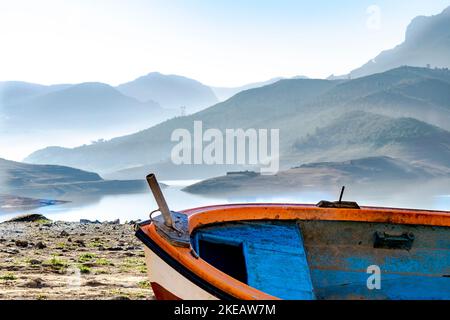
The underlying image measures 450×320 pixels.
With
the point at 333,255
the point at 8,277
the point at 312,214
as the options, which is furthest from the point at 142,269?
the point at 333,255

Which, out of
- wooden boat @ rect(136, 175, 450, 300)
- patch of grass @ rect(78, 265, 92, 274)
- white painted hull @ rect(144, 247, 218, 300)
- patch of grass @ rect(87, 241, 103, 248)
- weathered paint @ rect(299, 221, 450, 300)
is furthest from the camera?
patch of grass @ rect(87, 241, 103, 248)

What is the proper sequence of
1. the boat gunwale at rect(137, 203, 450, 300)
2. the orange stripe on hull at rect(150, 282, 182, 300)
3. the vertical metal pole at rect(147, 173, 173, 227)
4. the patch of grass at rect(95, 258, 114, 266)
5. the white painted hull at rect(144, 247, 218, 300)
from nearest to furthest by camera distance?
the white painted hull at rect(144, 247, 218, 300) < the orange stripe on hull at rect(150, 282, 182, 300) < the vertical metal pole at rect(147, 173, 173, 227) < the boat gunwale at rect(137, 203, 450, 300) < the patch of grass at rect(95, 258, 114, 266)

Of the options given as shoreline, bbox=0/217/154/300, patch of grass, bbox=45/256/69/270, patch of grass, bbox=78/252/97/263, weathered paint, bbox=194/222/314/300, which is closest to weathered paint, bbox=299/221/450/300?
weathered paint, bbox=194/222/314/300

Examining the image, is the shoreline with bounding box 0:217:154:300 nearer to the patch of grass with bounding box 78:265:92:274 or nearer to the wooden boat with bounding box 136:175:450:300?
the patch of grass with bounding box 78:265:92:274

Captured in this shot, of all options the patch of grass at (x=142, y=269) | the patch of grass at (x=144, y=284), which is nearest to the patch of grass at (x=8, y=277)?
the patch of grass at (x=144, y=284)

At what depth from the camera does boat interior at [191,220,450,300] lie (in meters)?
5.62

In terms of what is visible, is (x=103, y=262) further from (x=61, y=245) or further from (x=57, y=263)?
(x=61, y=245)

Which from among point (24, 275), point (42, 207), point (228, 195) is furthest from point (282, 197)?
point (24, 275)

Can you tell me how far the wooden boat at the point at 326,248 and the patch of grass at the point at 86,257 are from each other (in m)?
6.60

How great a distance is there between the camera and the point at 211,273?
388 centimetres

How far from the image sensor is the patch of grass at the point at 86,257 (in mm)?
12064
